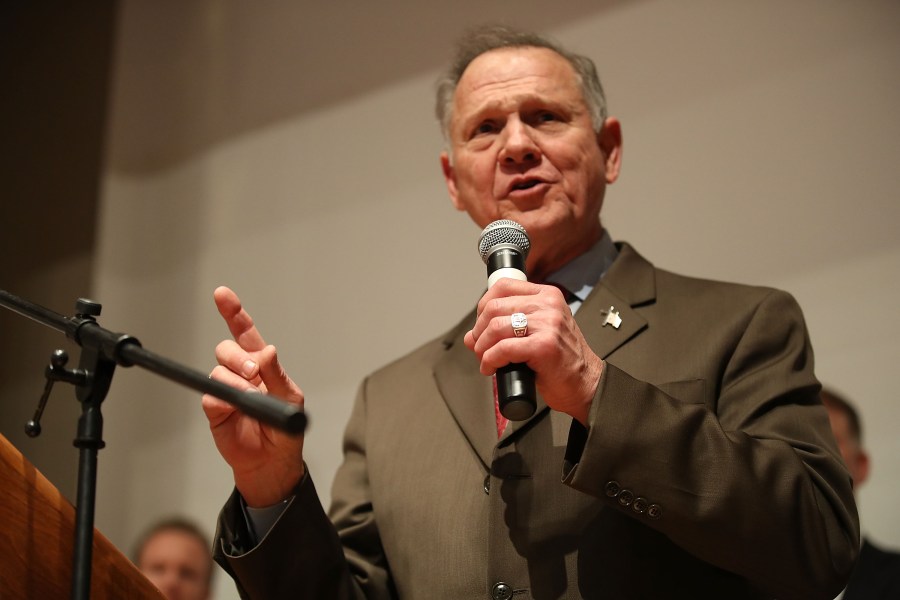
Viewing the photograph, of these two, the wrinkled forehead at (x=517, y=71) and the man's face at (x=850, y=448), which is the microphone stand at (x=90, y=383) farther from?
the man's face at (x=850, y=448)

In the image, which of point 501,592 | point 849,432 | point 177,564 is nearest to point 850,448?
point 849,432

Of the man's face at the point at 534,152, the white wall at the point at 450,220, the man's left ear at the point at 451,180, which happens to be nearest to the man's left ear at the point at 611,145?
the man's face at the point at 534,152

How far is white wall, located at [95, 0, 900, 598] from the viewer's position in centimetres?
313

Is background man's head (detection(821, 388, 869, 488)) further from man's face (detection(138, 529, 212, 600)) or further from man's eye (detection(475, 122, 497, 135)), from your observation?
man's face (detection(138, 529, 212, 600))

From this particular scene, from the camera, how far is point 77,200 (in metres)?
3.97

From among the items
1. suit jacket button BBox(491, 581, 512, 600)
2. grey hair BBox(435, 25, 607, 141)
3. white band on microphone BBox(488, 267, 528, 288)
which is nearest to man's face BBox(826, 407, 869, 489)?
grey hair BBox(435, 25, 607, 141)

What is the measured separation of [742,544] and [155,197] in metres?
3.33

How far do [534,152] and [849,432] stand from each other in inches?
63.5

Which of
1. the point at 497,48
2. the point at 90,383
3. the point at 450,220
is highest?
the point at 450,220

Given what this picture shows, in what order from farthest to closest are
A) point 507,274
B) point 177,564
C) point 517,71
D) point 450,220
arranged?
1. point 450,220
2. point 177,564
3. point 517,71
4. point 507,274

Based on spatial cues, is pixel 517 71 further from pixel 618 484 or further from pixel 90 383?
pixel 90 383

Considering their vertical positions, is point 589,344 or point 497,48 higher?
point 497,48

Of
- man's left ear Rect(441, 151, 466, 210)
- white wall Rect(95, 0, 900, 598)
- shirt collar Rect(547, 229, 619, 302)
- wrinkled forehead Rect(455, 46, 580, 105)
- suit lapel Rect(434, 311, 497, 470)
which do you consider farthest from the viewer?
white wall Rect(95, 0, 900, 598)

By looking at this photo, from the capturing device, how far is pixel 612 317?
1.81 metres
